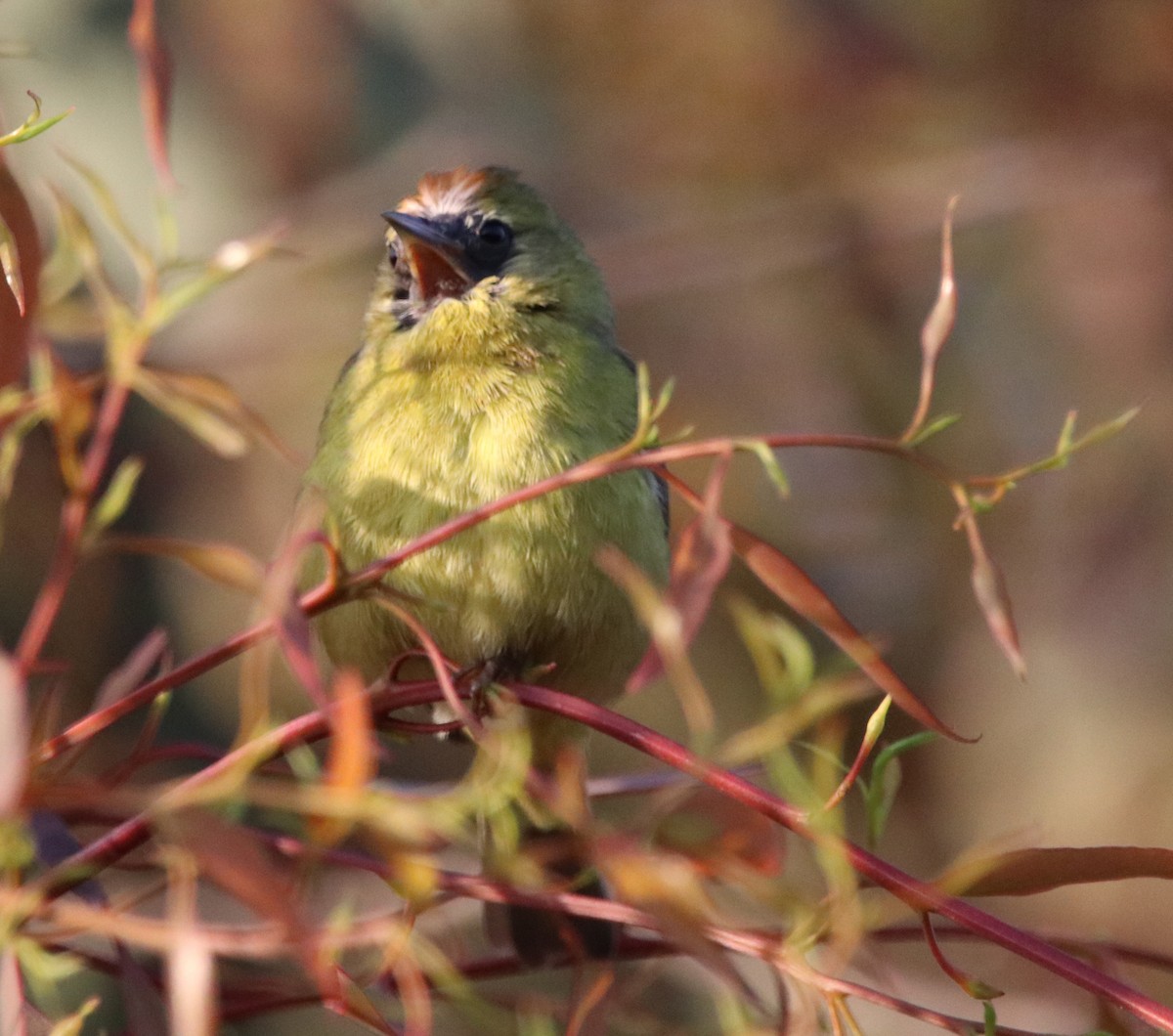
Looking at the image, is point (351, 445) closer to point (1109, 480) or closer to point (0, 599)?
point (0, 599)

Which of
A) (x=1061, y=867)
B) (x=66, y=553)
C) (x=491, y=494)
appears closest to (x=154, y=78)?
(x=66, y=553)

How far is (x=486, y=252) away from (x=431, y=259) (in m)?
0.14

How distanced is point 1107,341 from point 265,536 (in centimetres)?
258

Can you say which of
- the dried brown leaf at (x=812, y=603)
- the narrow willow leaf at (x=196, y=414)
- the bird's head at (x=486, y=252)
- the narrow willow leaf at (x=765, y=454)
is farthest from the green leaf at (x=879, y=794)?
the bird's head at (x=486, y=252)

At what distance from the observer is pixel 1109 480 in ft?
16.2

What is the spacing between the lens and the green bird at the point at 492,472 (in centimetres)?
301

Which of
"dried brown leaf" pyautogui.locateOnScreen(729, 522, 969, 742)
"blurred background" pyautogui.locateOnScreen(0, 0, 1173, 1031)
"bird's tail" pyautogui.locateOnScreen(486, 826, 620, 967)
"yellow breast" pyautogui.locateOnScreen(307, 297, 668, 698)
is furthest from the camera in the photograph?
"blurred background" pyautogui.locateOnScreen(0, 0, 1173, 1031)

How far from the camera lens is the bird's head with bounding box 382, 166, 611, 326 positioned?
11.4 ft

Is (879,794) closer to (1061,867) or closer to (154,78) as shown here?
(1061,867)

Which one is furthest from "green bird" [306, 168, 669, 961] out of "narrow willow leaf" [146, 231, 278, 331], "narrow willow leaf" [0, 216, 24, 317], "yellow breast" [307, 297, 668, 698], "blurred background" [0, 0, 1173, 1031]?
"blurred background" [0, 0, 1173, 1031]

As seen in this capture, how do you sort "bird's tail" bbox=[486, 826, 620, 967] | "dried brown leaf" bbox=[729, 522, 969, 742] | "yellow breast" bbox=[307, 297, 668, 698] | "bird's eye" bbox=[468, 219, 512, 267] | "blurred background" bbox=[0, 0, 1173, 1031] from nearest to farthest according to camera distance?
"dried brown leaf" bbox=[729, 522, 969, 742] < "bird's tail" bbox=[486, 826, 620, 967] < "yellow breast" bbox=[307, 297, 668, 698] < "bird's eye" bbox=[468, 219, 512, 267] < "blurred background" bbox=[0, 0, 1173, 1031]

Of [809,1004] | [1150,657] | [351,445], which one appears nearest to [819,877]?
[1150,657]

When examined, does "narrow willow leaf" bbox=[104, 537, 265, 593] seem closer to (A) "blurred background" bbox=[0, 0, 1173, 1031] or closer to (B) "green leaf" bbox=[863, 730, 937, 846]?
(B) "green leaf" bbox=[863, 730, 937, 846]

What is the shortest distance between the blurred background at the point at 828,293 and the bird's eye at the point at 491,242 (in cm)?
139
